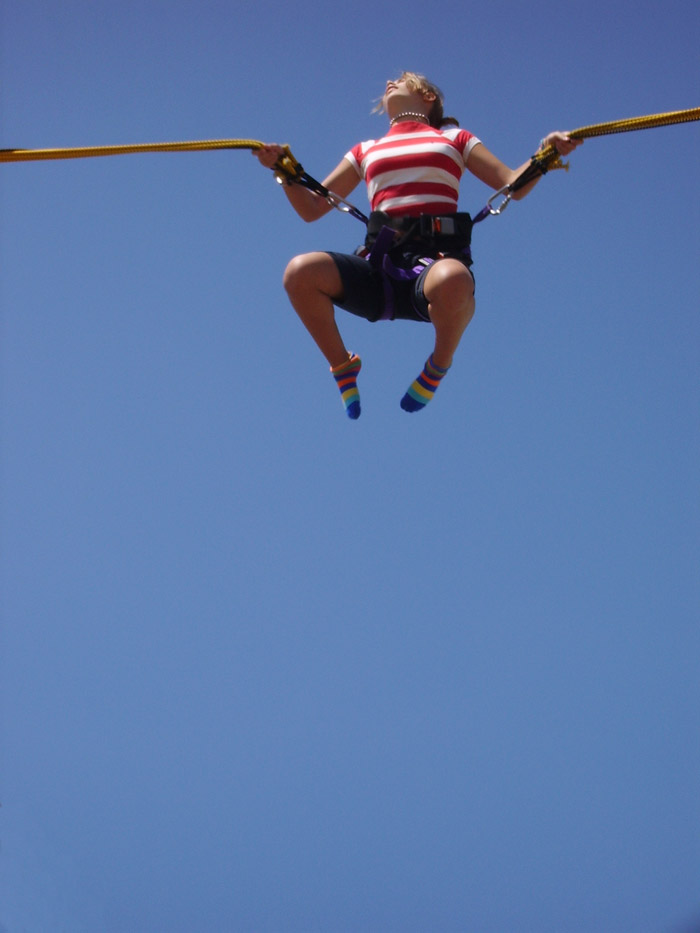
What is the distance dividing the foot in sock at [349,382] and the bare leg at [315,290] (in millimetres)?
203

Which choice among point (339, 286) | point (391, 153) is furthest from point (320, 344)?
point (391, 153)

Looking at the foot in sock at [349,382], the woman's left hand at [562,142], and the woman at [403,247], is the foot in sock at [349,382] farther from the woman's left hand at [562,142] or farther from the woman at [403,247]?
the woman's left hand at [562,142]

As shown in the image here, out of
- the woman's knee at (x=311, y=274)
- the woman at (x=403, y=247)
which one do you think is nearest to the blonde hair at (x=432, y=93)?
the woman at (x=403, y=247)

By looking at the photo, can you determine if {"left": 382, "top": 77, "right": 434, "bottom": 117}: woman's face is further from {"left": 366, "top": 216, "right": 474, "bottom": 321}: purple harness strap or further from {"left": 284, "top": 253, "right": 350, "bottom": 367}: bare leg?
{"left": 284, "top": 253, "right": 350, "bottom": 367}: bare leg

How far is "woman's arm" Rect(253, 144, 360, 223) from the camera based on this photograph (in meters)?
5.04

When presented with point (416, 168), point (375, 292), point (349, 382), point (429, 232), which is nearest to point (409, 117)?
point (416, 168)

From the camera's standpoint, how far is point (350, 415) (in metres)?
5.41

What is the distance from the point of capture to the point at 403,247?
5086mm

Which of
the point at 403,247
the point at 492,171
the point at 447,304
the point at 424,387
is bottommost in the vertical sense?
the point at 424,387

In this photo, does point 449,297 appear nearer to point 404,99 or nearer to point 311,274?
point 311,274

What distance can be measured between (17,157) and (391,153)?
6.08 ft

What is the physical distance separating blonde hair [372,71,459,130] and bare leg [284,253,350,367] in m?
1.12

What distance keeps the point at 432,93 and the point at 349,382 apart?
1593 millimetres

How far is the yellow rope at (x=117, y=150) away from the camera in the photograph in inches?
194
